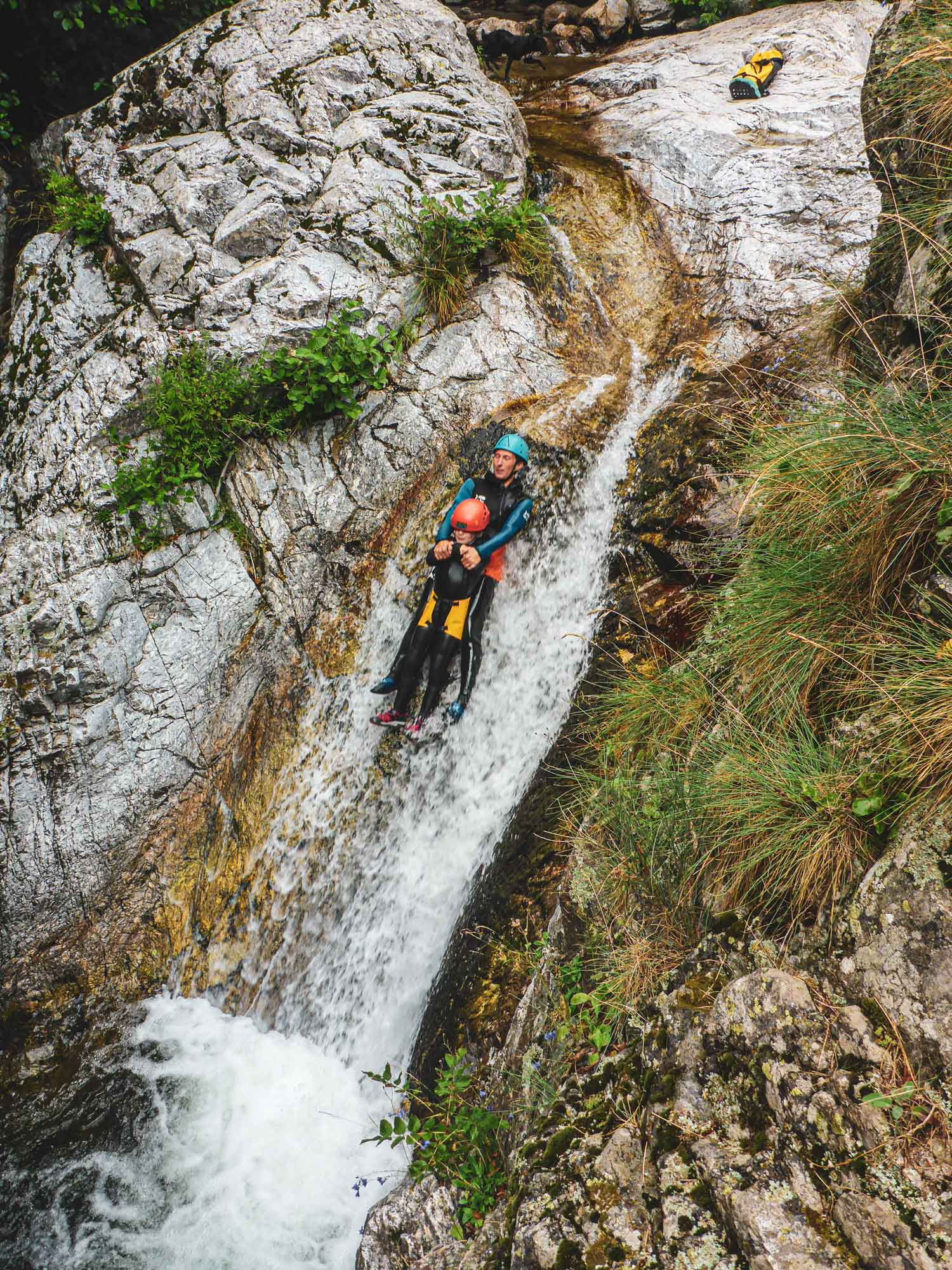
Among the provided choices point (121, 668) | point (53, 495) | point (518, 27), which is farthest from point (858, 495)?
point (518, 27)

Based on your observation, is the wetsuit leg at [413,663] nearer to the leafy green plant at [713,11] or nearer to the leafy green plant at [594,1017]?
the leafy green plant at [594,1017]

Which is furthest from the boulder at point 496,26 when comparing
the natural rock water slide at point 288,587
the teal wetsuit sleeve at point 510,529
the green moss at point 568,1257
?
the green moss at point 568,1257

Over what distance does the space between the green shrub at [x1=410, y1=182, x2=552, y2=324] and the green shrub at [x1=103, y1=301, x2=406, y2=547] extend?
2.71ft

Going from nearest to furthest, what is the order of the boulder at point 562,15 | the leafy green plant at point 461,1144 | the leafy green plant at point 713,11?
the leafy green plant at point 461,1144 → the leafy green plant at point 713,11 → the boulder at point 562,15

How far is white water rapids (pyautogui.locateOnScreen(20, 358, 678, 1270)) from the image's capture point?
4.10 m

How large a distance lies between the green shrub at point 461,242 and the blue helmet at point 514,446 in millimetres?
1913

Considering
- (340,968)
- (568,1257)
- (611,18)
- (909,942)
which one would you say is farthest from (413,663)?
(611,18)

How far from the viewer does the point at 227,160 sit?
6.49m

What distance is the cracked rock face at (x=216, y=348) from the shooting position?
5570mm

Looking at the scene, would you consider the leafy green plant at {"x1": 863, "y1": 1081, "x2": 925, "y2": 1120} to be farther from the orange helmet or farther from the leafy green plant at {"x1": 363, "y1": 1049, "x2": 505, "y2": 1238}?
the orange helmet

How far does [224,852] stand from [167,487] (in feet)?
10.6

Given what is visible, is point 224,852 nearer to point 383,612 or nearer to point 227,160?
point 383,612

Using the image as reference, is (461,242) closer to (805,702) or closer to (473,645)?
(473,645)

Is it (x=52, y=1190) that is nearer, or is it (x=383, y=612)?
(x=52, y=1190)
